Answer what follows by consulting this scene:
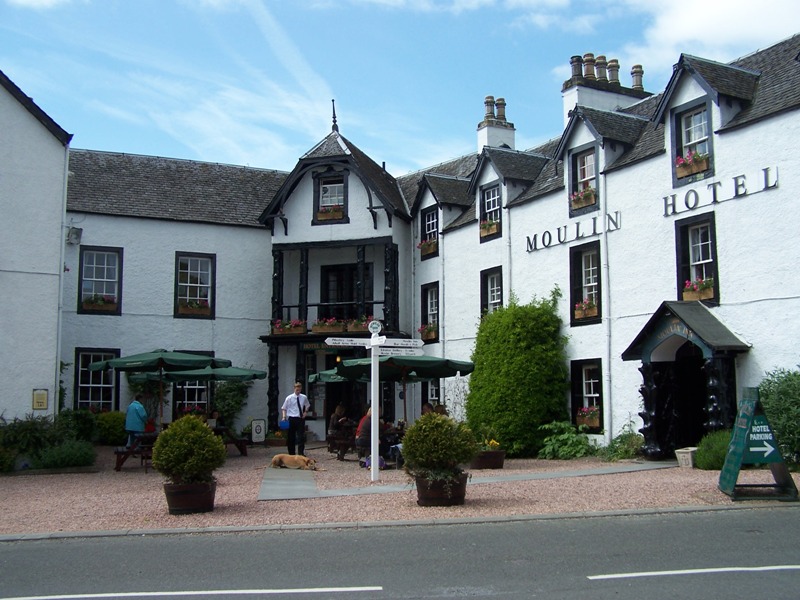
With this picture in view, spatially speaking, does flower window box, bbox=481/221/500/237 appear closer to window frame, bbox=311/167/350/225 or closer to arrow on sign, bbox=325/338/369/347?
window frame, bbox=311/167/350/225

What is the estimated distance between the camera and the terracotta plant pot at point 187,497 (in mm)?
12203

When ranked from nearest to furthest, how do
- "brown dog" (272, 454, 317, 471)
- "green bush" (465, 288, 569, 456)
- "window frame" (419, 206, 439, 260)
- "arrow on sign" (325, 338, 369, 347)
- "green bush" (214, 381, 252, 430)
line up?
1. "arrow on sign" (325, 338, 369, 347)
2. "brown dog" (272, 454, 317, 471)
3. "green bush" (465, 288, 569, 456)
4. "window frame" (419, 206, 439, 260)
5. "green bush" (214, 381, 252, 430)

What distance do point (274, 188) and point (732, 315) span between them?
764 inches

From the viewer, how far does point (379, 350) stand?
15.9 metres

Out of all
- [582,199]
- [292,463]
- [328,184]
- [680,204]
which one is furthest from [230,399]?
[680,204]

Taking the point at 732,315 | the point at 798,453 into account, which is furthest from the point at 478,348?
the point at 798,453

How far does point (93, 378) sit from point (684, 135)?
19.0m

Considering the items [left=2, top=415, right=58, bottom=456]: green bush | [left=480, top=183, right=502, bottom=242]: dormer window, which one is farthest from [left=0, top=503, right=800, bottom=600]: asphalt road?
[left=480, top=183, right=502, bottom=242]: dormer window

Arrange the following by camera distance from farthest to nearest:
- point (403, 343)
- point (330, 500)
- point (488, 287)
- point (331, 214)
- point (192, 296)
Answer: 1. point (192, 296)
2. point (331, 214)
3. point (488, 287)
4. point (403, 343)
5. point (330, 500)

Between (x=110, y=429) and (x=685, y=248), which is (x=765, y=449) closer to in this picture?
(x=685, y=248)

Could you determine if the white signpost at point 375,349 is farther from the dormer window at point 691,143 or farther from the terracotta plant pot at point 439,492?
the dormer window at point 691,143

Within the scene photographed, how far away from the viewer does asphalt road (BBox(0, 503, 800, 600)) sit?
24.4 feet

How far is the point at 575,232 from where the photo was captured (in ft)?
71.9

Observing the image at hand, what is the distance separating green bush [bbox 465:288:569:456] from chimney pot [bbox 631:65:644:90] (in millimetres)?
8700
